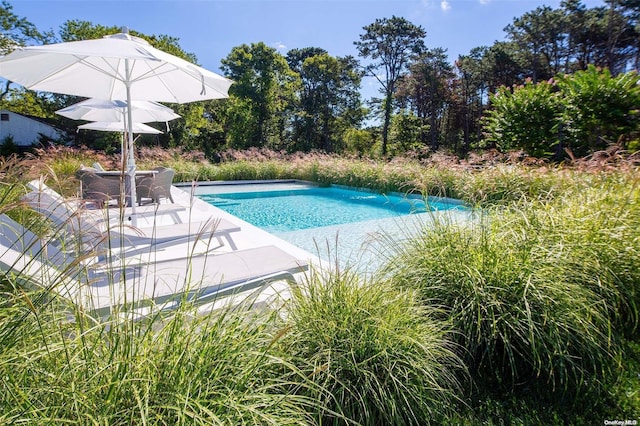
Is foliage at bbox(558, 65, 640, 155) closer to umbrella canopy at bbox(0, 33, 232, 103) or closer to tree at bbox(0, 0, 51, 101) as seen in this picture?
umbrella canopy at bbox(0, 33, 232, 103)

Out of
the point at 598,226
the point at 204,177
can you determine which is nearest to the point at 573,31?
the point at 204,177

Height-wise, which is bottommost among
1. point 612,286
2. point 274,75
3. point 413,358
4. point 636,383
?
point 636,383

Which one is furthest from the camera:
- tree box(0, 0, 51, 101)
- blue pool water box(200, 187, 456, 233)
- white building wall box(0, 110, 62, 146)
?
white building wall box(0, 110, 62, 146)

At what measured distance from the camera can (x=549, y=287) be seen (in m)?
1.96

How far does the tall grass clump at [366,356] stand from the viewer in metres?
1.53

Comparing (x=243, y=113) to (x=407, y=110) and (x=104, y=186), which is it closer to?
(x=407, y=110)

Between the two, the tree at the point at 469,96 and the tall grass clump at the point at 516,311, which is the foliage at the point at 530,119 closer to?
the tall grass clump at the point at 516,311

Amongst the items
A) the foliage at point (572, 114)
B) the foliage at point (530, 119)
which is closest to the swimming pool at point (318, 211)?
the foliage at point (530, 119)

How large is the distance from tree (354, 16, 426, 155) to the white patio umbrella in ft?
69.7

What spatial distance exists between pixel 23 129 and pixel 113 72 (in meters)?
23.0

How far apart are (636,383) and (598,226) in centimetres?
107

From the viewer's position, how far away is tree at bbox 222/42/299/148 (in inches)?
936

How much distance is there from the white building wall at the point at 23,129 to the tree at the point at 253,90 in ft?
36.2

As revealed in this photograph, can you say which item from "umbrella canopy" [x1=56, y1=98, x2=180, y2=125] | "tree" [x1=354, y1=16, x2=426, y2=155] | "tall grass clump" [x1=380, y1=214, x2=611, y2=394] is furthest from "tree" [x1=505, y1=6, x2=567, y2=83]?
"tall grass clump" [x1=380, y1=214, x2=611, y2=394]
